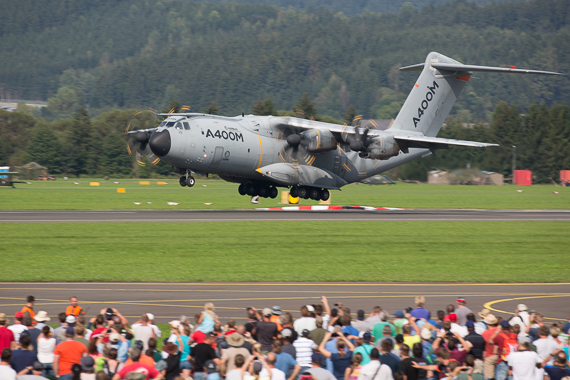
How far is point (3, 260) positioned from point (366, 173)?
98.9 feet

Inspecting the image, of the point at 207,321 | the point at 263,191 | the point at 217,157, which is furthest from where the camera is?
the point at 263,191

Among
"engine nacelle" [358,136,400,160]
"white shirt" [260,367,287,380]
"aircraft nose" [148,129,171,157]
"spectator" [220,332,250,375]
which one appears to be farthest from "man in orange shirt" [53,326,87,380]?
"engine nacelle" [358,136,400,160]

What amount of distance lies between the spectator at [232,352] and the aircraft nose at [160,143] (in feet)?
96.0

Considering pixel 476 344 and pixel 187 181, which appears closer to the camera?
pixel 476 344

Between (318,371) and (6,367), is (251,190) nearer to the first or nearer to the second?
(318,371)

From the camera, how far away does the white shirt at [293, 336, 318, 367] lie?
1351 centimetres

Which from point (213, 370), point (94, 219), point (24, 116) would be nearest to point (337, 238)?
point (94, 219)

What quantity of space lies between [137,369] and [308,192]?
38.0m

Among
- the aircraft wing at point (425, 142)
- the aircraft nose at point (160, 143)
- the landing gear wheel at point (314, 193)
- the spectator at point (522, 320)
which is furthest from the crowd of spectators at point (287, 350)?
the landing gear wheel at point (314, 193)

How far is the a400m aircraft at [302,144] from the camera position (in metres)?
43.1

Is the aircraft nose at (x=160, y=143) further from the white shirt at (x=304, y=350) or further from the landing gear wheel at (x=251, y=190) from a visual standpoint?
the white shirt at (x=304, y=350)

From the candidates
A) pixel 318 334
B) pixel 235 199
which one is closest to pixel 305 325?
pixel 318 334

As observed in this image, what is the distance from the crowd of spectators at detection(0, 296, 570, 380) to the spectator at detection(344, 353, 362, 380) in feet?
0.06

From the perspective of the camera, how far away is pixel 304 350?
1361 cm
